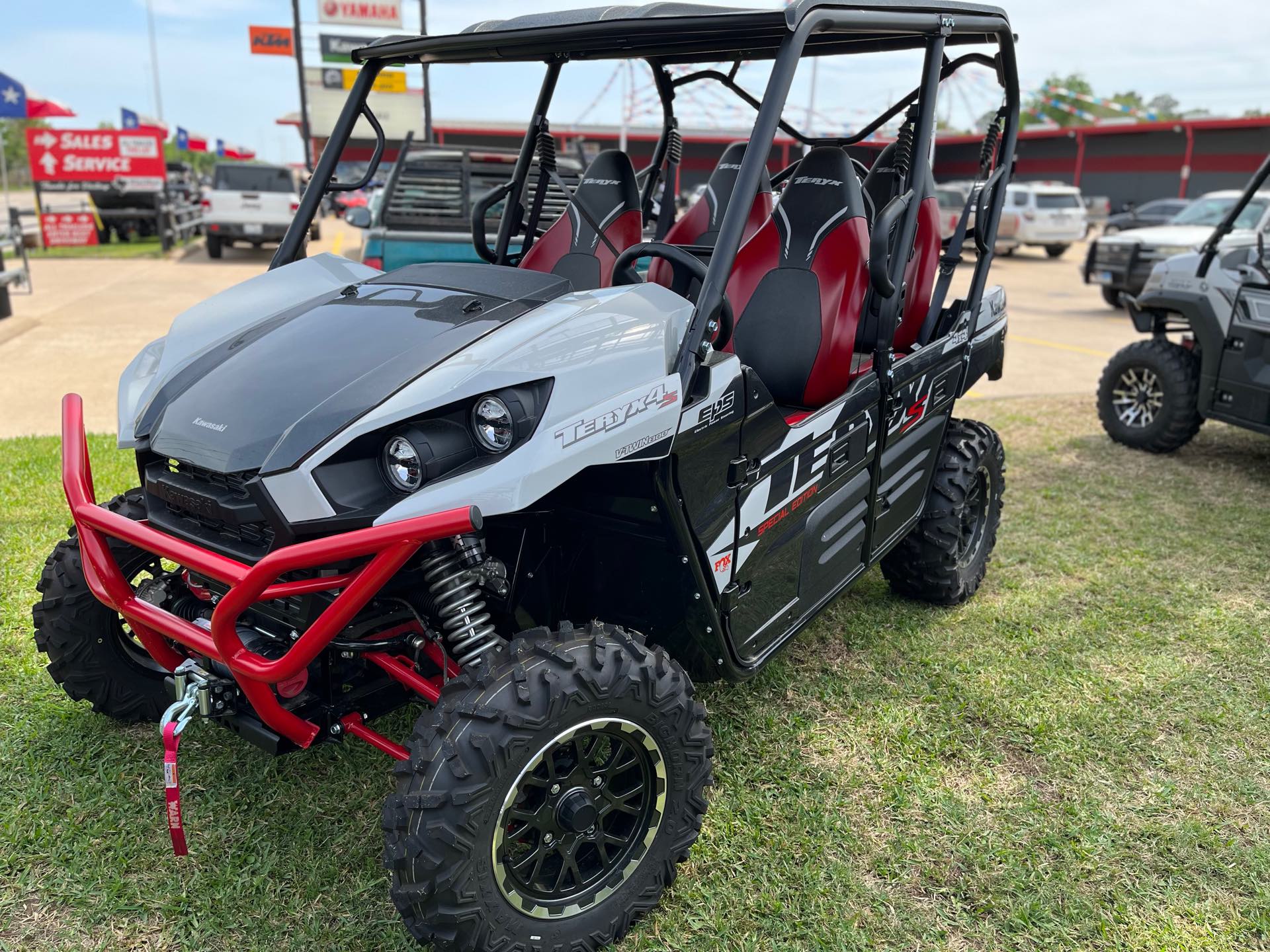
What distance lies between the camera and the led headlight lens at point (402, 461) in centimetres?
202

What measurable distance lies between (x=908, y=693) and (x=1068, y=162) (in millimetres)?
42082

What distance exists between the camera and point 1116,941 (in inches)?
90.4

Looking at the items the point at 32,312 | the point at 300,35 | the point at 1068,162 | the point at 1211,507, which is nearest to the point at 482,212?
the point at 1211,507

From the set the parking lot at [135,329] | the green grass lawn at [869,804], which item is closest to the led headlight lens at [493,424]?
the green grass lawn at [869,804]

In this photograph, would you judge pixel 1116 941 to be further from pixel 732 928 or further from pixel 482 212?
pixel 482 212

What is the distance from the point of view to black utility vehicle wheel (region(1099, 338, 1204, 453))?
605cm

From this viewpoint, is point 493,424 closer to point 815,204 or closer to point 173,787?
point 173,787

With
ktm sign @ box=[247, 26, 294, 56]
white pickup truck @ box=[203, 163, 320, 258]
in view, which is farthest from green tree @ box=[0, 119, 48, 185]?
white pickup truck @ box=[203, 163, 320, 258]

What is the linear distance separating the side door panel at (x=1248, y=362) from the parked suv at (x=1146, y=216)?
15394 mm

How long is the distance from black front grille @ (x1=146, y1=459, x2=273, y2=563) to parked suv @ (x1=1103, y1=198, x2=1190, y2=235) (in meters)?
20.5

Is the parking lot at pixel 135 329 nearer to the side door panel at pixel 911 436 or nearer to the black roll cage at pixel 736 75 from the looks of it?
the black roll cage at pixel 736 75

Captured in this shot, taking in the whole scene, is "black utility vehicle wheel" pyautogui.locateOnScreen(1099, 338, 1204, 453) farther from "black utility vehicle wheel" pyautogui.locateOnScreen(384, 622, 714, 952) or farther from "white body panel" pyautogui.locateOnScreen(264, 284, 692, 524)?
"black utility vehicle wheel" pyautogui.locateOnScreen(384, 622, 714, 952)

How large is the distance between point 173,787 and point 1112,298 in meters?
13.9

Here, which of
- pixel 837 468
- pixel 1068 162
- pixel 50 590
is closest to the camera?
pixel 50 590
